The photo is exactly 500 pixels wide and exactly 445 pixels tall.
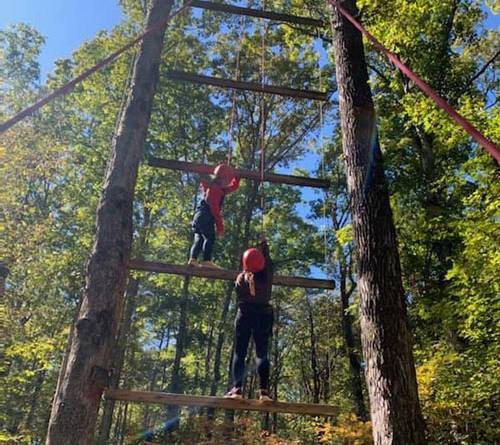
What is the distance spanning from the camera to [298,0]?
38.8 ft

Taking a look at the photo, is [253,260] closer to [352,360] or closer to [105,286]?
[105,286]

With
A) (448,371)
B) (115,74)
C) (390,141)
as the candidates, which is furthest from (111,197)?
(115,74)

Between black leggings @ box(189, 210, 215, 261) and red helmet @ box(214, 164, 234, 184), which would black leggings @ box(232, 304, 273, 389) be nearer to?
black leggings @ box(189, 210, 215, 261)

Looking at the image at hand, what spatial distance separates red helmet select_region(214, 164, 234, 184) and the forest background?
3925 mm

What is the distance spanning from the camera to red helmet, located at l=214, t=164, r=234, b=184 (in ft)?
17.5

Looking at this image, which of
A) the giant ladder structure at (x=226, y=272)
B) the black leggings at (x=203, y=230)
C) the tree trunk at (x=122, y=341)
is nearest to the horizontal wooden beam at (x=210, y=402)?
the giant ladder structure at (x=226, y=272)

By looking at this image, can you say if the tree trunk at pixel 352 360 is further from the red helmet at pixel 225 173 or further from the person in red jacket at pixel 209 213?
the red helmet at pixel 225 173

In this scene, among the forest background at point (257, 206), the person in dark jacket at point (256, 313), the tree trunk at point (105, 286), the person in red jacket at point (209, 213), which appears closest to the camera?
the tree trunk at point (105, 286)

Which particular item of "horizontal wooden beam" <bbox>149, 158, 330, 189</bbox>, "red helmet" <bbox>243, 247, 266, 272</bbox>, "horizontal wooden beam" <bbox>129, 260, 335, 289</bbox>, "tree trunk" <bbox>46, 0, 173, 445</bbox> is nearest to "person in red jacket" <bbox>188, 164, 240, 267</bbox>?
"horizontal wooden beam" <bbox>149, 158, 330, 189</bbox>

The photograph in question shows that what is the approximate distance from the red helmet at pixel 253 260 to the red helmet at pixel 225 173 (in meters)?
1.34

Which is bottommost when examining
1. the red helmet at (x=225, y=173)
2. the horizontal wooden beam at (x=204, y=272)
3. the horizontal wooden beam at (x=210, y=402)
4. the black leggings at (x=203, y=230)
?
the horizontal wooden beam at (x=210, y=402)

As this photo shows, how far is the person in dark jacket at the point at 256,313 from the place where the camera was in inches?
176

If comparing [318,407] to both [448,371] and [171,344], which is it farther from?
[171,344]

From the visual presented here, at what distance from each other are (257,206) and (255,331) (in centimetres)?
1462
